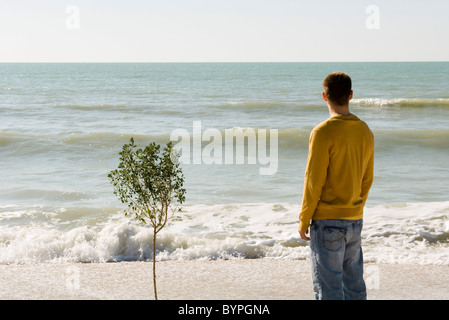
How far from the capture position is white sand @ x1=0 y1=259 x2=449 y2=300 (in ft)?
18.5

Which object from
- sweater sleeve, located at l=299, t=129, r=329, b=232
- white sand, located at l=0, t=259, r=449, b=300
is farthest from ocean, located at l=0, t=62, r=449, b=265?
sweater sleeve, located at l=299, t=129, r=329, b=232

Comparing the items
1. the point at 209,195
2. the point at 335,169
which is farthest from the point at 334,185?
the point at 209,195

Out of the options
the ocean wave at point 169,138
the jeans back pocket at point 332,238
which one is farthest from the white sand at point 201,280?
the ocean wave at point 169,138

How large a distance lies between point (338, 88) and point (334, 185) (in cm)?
61

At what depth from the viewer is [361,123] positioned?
3.49 m

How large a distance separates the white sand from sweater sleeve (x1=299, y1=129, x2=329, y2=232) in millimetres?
2272

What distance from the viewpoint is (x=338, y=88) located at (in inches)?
135

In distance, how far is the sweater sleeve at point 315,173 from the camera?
3369 millimetres

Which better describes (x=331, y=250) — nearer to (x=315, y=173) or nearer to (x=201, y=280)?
(x=315, y=173)

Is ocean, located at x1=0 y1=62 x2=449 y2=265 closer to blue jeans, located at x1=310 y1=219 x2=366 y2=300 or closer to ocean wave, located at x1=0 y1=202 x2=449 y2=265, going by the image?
ocean wave, located at x1=0 y1=202 x2=449 y2=265

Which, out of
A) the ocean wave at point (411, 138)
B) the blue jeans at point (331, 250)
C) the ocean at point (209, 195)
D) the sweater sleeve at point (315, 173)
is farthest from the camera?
the ocean wave at point (411, 138)

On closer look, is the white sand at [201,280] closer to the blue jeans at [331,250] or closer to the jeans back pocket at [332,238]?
the blue jeans at [331,250]

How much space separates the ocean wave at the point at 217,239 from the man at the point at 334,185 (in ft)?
12.3
